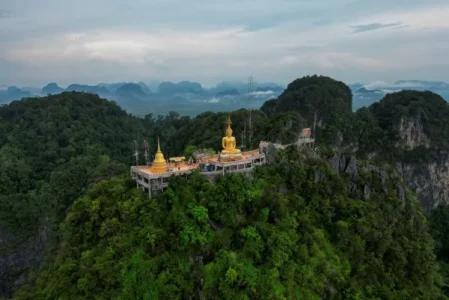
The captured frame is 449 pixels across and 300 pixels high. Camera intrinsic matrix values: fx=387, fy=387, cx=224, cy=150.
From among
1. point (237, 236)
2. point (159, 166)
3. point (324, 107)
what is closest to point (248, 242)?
point (237, 236)

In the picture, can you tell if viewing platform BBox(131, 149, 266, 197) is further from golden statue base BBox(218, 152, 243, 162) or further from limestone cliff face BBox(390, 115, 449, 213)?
limestone cliff face BBox(390, 115, 449, 213)

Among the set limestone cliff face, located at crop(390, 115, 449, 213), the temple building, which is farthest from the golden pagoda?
limestone cliff face, located at crop(390, 115, 449, 213)

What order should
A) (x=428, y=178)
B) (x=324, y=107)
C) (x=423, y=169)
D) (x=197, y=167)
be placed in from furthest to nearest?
1. (x=324, y=107)
2. (x=428, y=178)
3. (x=423, y=169)
4. (x=197, y=167)

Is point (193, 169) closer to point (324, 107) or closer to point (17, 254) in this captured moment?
point (17, 254)

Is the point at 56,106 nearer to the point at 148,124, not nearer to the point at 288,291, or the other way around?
the point at 148,124

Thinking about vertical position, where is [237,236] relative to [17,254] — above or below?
above

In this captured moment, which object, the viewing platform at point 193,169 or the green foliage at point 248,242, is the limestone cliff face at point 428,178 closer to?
the green foliage at point 248,242

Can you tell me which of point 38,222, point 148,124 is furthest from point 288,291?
point 148,124
